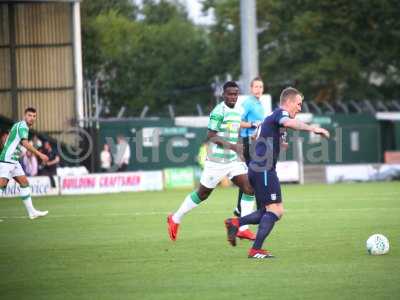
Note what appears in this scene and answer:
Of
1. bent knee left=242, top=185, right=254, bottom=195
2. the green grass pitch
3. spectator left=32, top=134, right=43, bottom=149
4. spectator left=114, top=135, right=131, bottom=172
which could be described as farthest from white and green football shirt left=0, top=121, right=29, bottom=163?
spectator left=114, top=135, right=131, bottom=172

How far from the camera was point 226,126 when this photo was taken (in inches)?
638

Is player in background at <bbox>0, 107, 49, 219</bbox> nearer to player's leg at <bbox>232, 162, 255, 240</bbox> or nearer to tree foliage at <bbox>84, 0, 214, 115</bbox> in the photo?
player's leg at <bbox>232, 162, 255, 240</bbox>

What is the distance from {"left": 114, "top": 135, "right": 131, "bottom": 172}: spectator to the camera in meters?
40.8

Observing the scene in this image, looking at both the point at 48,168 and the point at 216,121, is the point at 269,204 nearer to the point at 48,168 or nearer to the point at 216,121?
the point at 216,121

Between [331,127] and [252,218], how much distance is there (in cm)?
3481

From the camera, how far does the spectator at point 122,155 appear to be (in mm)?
40781

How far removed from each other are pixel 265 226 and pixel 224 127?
2.95 meters

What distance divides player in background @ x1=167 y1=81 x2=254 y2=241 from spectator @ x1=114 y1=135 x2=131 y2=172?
24470mm

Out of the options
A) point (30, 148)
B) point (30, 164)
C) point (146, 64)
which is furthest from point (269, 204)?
point (146, 64)

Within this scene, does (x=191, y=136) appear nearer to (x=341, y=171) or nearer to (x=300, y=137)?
(x=300, y=137)

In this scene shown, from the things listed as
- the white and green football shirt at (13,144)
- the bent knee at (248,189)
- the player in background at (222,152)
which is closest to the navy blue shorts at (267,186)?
the player in background at (222,152)

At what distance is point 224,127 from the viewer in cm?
1619

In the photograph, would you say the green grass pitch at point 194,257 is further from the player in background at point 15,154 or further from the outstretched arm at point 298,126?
the outstretched arm at point 298,126

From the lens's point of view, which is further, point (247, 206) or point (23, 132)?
point (23, 132)
